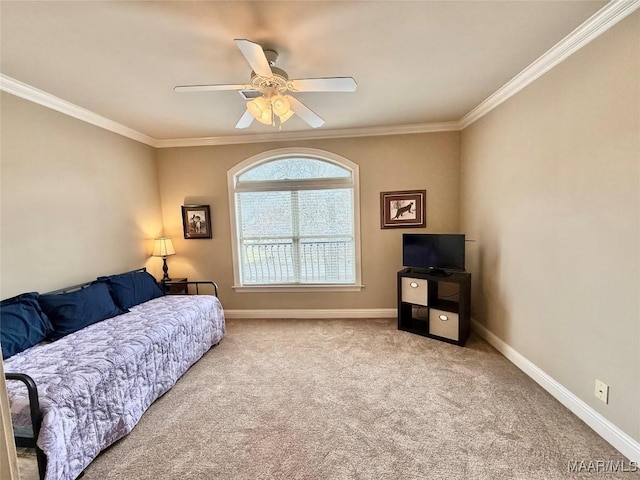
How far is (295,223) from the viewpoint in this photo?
4348mm

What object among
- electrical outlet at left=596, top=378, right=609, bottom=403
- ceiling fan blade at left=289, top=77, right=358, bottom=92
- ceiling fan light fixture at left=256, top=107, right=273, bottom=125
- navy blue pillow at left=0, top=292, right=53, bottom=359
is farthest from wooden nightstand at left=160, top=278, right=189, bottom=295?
electrical outlet at left=596, top=378, right=609, bottom=403

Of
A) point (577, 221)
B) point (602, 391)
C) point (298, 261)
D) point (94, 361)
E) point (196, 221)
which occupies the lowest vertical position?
point (602, 391)

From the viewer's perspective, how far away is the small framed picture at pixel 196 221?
14.3ft

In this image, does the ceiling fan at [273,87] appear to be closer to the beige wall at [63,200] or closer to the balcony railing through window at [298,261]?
the beige wall at [63,200]

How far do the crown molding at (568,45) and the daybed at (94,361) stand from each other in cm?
371

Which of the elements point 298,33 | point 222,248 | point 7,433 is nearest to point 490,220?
point 298,33

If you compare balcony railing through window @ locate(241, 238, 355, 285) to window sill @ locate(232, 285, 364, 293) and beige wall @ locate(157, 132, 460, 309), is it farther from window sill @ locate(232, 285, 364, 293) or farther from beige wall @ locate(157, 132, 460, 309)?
beige wall @ locate(157, 132, 460, 309)

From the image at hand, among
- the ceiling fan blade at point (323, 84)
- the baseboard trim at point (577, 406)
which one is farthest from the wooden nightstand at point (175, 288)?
the baseboard trim at point (577, 406)

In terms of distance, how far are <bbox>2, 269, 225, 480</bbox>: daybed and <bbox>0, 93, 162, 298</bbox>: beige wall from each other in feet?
0.78

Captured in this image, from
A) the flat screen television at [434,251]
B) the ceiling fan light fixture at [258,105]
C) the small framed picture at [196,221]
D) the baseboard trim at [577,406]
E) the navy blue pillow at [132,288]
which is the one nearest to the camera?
the baseboard trim at [577,406]

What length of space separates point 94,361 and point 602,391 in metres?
3.35

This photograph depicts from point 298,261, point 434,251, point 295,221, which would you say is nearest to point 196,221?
point 295,221

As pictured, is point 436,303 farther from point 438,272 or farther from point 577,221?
point 577,221

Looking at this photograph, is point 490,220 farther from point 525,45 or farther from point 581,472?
point 581,472
